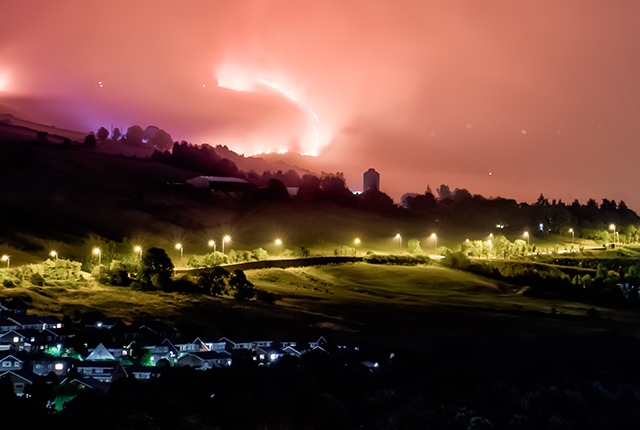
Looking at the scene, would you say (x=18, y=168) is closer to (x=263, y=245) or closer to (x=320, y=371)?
(x=263, y=245)

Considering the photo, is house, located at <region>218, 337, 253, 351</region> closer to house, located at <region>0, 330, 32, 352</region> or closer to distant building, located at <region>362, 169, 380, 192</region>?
house, located at <region>0, 330, 32, 352</region>

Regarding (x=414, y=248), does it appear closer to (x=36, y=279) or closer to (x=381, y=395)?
(x=36, y=279)

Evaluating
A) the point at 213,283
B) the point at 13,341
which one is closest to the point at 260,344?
the point at 13,341

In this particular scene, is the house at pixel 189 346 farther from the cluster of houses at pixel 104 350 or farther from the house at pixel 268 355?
the house at pixel 268 355

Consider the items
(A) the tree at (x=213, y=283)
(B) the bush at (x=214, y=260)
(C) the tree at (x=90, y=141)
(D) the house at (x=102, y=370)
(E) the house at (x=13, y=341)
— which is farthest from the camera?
(C) the tree at (x=90, y=141)

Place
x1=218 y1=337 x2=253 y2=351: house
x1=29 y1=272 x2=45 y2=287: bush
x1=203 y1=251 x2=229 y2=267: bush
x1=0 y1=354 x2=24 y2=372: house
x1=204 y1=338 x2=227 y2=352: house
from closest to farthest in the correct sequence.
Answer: x1=0 y1=354 x2=24 y2=372: house
x1=204 y1=338 x2=227 y2=352: house
x1=218 y1=337 x2=253 y2=351: house
x1=29 y1=272 x2=45 y2=287: bush
x1=203 y1=251 x2=229 y2=267: bush

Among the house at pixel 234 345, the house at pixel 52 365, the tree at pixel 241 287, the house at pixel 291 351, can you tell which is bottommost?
the house at pixel 52 365

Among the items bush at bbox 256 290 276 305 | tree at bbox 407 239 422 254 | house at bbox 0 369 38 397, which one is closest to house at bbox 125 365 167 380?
house at bbox 0 369 38 397

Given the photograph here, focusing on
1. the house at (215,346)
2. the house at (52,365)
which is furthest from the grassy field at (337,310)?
the house at (52,365)
